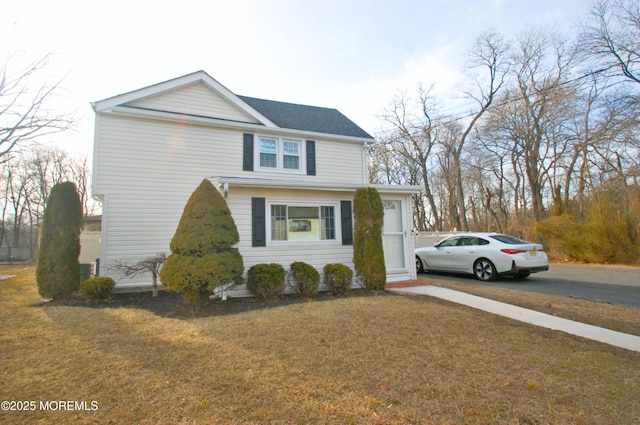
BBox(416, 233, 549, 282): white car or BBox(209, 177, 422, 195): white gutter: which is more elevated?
BBox(209, 177, 422, 195): white gutter

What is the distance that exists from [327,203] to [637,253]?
13717 millimetres

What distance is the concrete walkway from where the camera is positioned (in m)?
4.23

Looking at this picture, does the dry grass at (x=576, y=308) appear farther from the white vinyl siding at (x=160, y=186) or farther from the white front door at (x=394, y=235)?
the white vinyl siding at (x=160, y=186)

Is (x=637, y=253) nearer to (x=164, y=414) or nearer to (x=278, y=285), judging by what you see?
(x=278, y=285)

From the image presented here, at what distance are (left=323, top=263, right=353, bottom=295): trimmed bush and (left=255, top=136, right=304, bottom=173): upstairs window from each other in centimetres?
429

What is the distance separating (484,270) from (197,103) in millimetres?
10241

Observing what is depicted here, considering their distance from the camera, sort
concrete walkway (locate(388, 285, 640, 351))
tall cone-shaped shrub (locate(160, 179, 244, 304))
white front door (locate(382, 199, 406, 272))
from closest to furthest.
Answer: concrete walkway (locate(388, 285, 640, 351))
tall cone-shaped shrub (locate(160, 179, 244, 304))
white front door (locate(382, 199, 406, 272))

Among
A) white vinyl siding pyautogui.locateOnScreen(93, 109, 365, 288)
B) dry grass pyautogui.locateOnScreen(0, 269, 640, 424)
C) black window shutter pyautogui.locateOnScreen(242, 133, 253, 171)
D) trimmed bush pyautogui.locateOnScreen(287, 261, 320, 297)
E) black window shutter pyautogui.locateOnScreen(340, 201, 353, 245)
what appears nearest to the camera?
dry grass pyautogui.locateOnScreen(0, 269, 640, 424)

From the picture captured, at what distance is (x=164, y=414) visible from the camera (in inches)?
→ 94.3

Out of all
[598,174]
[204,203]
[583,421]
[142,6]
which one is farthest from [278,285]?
[598,174]

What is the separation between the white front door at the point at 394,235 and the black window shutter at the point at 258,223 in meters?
3.29

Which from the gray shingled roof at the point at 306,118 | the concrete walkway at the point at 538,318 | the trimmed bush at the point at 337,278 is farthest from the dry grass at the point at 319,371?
the gray shingled roof at the point at 306,118

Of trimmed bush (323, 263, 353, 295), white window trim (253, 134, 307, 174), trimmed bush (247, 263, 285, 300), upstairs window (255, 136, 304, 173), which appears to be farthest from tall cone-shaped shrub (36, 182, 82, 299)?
trimmed bush (323, 263, 353, 295)

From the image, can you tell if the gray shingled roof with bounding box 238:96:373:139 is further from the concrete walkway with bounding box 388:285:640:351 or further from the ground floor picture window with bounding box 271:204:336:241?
Result: the concrete walkway with bounding box 388:285:640:351
